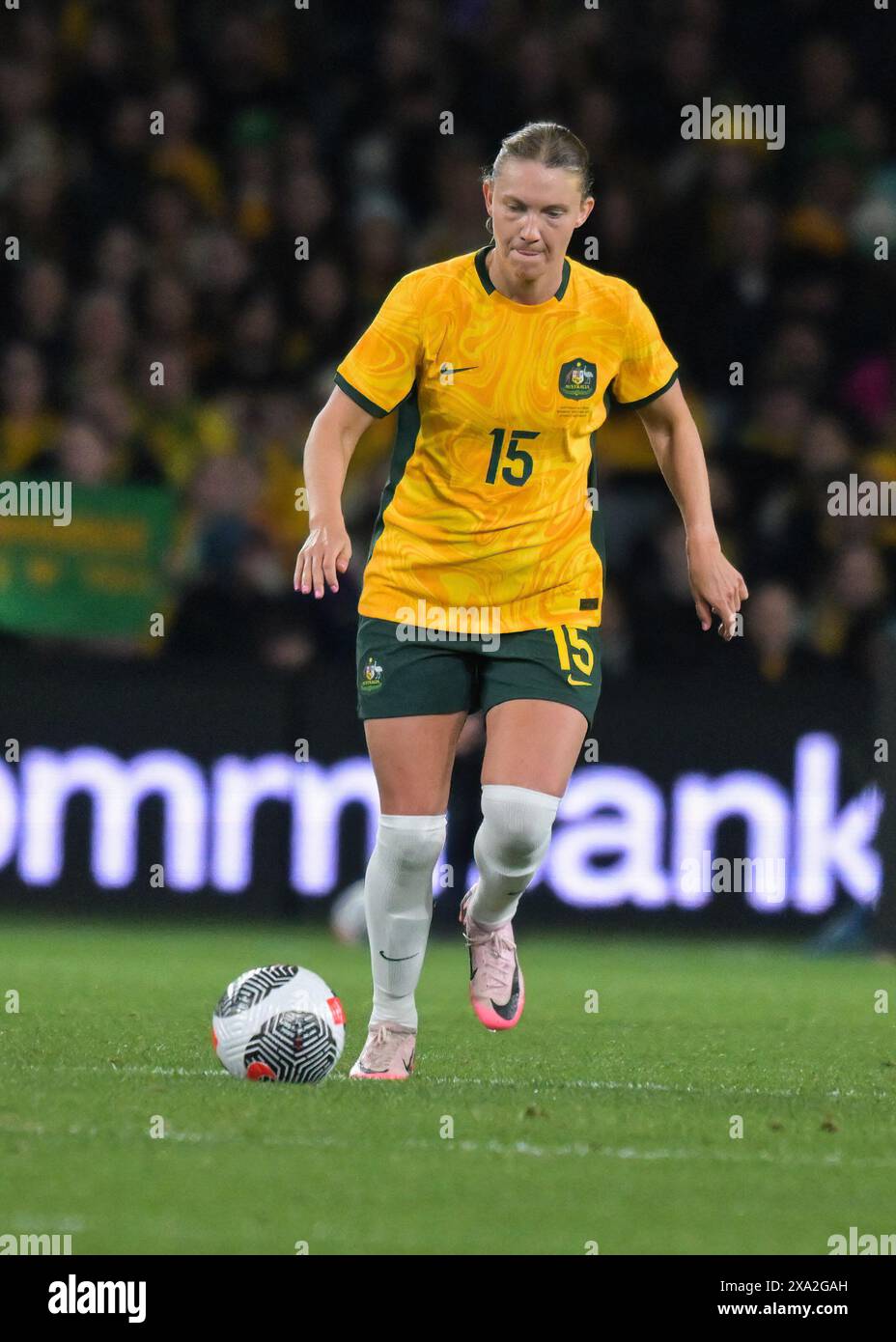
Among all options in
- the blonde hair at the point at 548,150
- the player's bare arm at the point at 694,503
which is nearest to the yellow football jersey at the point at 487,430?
the player's bare arm at the point at 694,503

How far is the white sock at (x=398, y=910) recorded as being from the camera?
5863 mm

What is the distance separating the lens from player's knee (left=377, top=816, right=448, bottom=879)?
583cm

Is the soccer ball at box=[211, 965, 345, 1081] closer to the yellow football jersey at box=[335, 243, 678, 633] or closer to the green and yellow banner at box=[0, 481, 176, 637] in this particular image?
the yellow football jersey at box=[335, 243, 678, 633]

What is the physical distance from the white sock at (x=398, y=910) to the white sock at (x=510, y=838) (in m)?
0.14

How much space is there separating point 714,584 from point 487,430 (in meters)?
0.68

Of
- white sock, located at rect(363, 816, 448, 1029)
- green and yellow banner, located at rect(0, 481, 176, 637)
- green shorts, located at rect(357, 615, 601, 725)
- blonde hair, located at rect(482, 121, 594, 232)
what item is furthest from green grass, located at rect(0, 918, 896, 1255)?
green and yellow banner, located at rect(0, 481, 176, 637)

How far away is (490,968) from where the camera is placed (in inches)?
256

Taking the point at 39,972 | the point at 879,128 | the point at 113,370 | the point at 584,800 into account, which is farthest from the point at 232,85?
the point at 39,972

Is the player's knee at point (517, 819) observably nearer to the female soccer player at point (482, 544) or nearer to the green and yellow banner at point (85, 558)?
the female soccer player at point (482, 544)

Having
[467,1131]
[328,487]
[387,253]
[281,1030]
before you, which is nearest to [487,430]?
[328,487]

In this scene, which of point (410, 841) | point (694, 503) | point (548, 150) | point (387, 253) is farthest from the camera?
point (387, 253)

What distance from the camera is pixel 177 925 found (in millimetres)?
10977

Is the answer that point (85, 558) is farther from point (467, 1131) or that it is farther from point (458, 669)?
point (467, 1131)

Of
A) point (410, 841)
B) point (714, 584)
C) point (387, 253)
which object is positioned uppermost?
point (387, 253)
